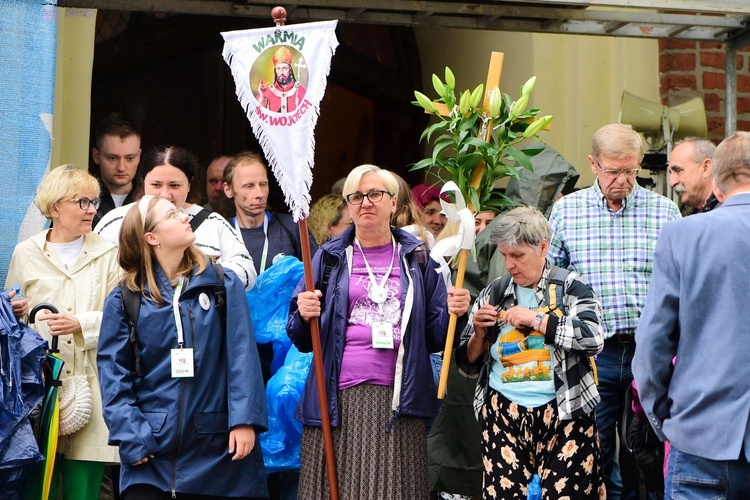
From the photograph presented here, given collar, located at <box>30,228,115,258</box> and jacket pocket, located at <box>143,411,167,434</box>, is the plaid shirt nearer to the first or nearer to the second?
jacket pocket, located at <box>143,411,167,434</box>

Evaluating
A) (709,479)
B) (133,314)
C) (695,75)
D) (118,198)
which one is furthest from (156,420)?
(695,75)

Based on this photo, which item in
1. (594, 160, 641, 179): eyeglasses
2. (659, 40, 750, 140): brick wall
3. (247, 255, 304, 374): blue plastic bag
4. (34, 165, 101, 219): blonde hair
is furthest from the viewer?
(659, 40, 750, 140): brick wall

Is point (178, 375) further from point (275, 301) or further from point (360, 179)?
point (360, 179)

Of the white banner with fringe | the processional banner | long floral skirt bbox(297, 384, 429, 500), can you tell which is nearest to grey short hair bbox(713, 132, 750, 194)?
long floral skirt bbox(297, 384, 429, 500)

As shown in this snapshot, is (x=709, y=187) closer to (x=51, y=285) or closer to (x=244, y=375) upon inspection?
(x=244, y=375)

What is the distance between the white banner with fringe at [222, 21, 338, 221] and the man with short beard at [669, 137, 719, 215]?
193 cm

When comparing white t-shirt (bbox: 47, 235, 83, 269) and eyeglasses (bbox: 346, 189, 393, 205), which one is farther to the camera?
white t-shirt (bbox: 47, 235, 83, 269)

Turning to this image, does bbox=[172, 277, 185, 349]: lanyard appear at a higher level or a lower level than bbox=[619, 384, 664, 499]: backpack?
higher

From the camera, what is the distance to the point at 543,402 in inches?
194

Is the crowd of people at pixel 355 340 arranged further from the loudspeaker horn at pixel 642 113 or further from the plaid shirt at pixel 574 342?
the loudspeaker horn at pixel 642 113

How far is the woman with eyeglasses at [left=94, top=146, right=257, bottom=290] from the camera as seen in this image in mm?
5430

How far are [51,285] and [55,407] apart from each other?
548 mm

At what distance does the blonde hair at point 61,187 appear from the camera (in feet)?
17.2

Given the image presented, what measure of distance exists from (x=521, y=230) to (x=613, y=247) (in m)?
0.64
